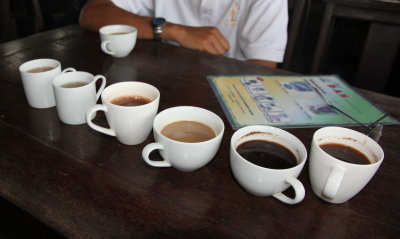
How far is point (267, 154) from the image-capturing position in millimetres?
589

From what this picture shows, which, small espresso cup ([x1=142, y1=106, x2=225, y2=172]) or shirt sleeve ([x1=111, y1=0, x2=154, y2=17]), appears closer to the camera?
small espresso cup ([x1=142, y1=106, x2=225, y2=172])

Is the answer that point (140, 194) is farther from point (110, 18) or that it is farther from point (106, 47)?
point (110, 18)

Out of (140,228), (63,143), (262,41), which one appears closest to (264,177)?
(140,228)

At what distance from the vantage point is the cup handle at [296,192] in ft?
1.64

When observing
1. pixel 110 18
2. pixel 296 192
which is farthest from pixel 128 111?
pixel 110 18

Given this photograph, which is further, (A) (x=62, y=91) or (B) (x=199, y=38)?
(B) (x=199, y=38)

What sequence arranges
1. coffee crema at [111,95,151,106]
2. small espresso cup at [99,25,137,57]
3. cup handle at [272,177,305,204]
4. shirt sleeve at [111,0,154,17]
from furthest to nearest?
1. shirt sleeve at [111,0,154,17]
2. small espresso cup at [99,25,137,57]
3. coffee crema at [111,95,151,106]
4. cup handle at [272,177,305,204]

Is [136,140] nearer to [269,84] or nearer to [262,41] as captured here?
[269,84]

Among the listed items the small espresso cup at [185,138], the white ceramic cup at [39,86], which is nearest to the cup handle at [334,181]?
the small espresso cup at [185,138]

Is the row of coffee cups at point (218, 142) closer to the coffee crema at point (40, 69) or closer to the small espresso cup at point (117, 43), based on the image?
the coffee crema at point (40, 69)

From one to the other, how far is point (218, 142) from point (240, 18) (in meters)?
1.10

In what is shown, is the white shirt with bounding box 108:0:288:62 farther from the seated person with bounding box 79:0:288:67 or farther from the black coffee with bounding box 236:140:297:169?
the black coffee with bounding box 236:140:297:169

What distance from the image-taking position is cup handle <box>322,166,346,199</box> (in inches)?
20.1

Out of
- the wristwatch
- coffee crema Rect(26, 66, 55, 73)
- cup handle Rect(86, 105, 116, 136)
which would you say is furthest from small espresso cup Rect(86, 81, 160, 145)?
the wristwatch
